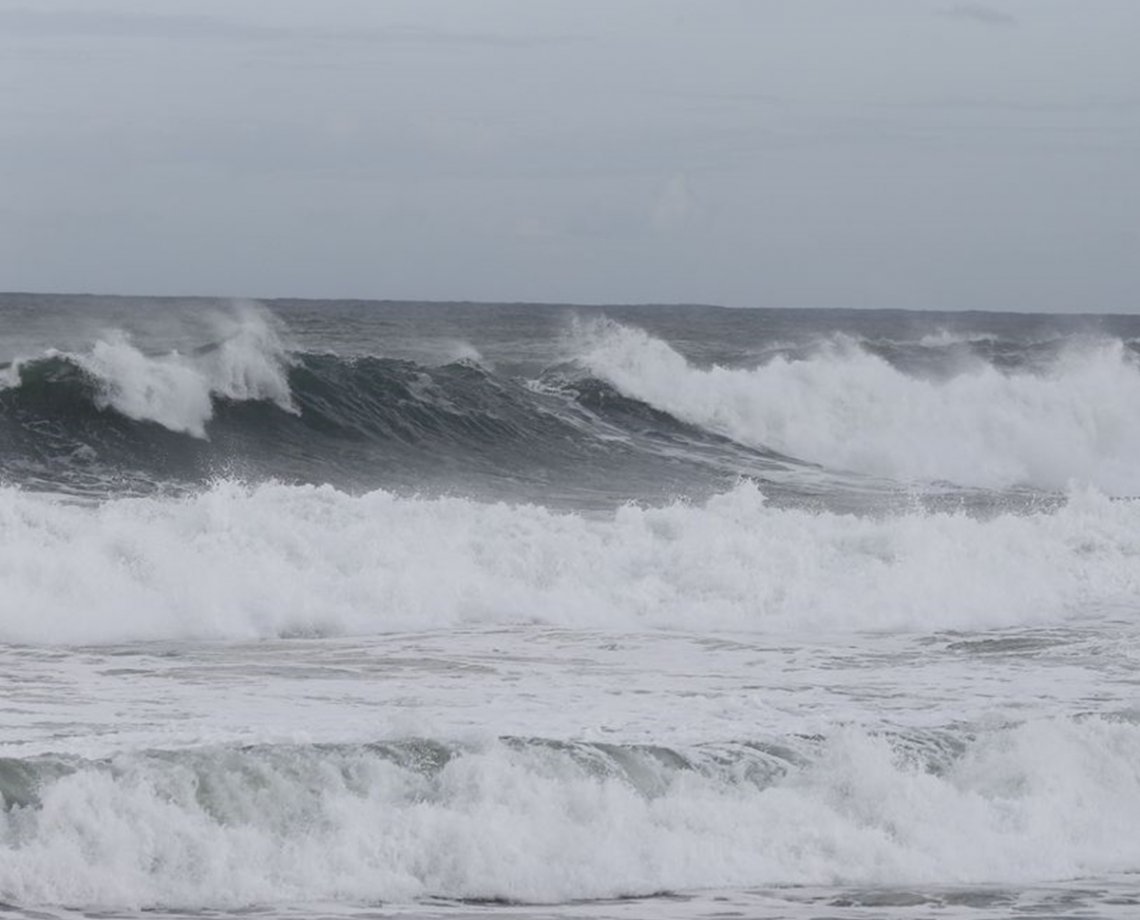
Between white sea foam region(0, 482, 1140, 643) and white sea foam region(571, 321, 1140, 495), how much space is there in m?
12.8

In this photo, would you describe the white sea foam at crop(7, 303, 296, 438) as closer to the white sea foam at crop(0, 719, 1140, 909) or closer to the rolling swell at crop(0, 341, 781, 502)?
the rolling swell at crop(0, 341, 781, 502)

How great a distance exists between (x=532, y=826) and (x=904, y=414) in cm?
2527

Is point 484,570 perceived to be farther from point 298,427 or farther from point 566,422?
point 566,422

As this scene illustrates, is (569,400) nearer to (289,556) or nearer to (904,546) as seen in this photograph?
(904,546)

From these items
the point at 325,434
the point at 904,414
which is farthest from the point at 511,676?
the point at 904,414

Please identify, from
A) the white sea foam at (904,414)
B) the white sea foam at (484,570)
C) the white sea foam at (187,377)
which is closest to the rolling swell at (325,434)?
the white sea foam at (187,377)

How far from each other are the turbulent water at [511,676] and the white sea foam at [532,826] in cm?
2

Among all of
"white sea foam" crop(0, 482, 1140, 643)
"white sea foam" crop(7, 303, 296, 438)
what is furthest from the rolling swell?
"white sea foam" crop(0, 482, 1140, 643)

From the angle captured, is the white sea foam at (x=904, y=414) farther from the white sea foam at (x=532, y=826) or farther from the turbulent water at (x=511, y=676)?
the white sea foam at (x=532, y=826)

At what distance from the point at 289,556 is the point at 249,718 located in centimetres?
462

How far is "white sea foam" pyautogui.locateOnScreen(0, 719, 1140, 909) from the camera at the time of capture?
8.82 m

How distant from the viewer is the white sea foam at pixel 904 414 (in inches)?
1249

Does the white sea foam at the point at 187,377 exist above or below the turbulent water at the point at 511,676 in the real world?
above

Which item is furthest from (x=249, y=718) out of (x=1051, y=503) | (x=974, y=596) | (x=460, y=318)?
(x=460, y=318)
